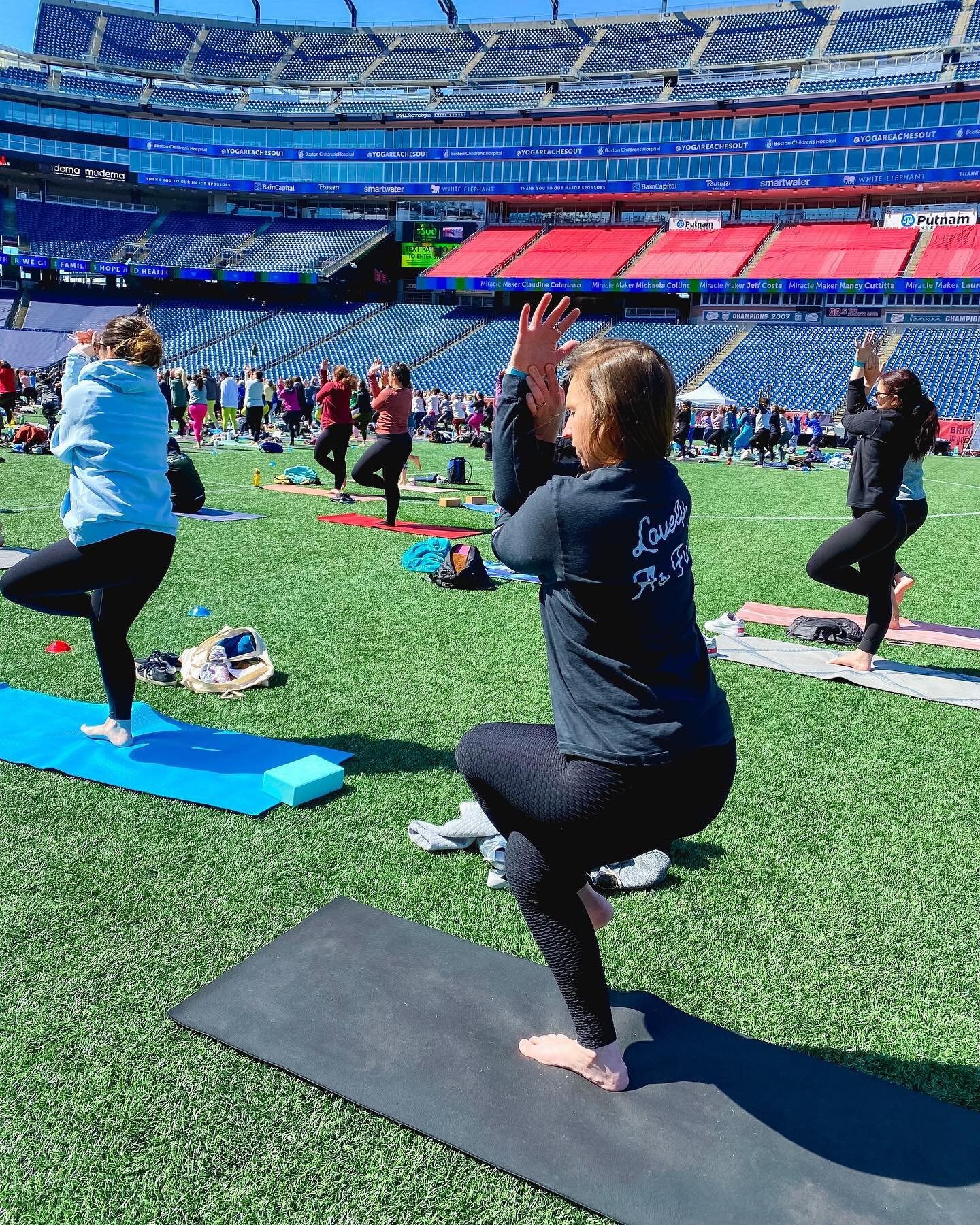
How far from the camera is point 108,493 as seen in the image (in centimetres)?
425

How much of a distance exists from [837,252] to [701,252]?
6.33m

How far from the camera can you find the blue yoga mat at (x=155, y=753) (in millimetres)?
4203

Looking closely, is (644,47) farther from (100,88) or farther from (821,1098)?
(821,1098)

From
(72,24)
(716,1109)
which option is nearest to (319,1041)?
(716,1109)

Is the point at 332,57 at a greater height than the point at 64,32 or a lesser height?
lesser

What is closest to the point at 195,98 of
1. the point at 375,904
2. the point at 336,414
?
the point at 336,414

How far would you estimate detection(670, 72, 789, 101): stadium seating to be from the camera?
4803 cm

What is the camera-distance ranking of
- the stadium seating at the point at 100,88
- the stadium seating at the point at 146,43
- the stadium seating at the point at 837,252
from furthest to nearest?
the stadium seating at the point at 146,43 → the stadium seating at the point at 100,88 → the stadium seating at the point at 837,252

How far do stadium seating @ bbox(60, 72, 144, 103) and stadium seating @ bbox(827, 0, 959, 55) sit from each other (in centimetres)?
4066

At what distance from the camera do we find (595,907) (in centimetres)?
277

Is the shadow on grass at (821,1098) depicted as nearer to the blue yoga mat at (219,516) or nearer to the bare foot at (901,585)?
the bare foot at (901,585)

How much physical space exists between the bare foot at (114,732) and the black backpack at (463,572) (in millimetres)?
4380

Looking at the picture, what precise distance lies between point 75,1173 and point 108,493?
9.30ft

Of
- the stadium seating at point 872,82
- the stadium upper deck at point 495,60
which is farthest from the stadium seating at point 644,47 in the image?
the stadium seating at point 872,82
